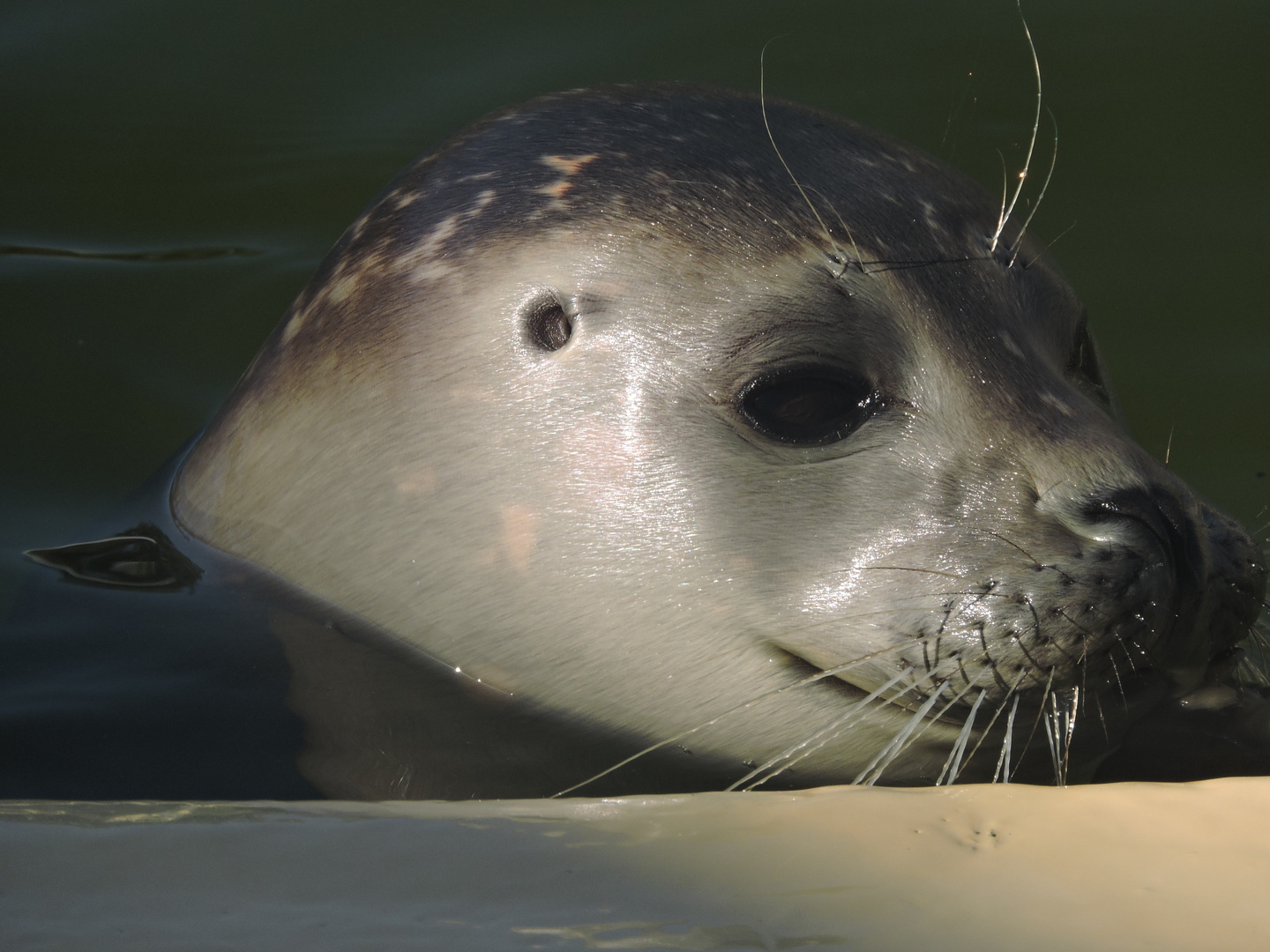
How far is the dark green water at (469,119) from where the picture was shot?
465 centimetres

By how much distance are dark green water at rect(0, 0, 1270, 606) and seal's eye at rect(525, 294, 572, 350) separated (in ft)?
6.82

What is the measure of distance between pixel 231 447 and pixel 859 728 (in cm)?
149

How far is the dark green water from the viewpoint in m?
4.65

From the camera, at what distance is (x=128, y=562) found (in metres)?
3.30

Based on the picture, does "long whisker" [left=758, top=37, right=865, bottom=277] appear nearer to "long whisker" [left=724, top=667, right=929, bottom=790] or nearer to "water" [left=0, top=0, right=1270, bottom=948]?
"long whisker" [left=724, top=667, right=929, bottom=790]

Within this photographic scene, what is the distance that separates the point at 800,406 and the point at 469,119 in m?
3.12

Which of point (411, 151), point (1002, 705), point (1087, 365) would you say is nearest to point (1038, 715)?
point (1002, 705)

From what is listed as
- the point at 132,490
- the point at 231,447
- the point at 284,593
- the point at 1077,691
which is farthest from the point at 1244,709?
the point at 132,490

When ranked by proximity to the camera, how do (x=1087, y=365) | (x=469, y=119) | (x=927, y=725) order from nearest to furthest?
(x=927, y=725) < (x=1087, y=365) < (x=469, y=119)

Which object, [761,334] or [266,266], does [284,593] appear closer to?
[761,334]

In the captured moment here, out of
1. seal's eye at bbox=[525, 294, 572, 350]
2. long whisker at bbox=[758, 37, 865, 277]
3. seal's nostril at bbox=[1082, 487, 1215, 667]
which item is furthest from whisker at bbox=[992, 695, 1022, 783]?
seal's eye at bbox=[525, 294, 572, 350]

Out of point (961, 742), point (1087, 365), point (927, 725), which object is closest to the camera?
point (961, 742)

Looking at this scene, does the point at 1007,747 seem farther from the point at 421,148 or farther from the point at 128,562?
the point at 421,148

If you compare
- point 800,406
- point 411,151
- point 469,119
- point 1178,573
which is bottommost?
point 1178,573
